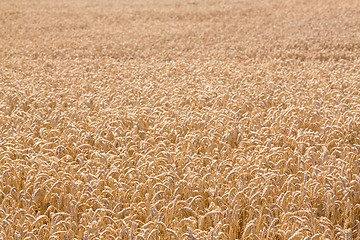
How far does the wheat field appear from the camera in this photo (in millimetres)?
3174

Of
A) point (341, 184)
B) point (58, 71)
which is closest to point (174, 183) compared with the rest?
point (341, 184)

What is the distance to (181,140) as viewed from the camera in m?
4.80

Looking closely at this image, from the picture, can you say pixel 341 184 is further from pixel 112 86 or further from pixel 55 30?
pixel 55 30

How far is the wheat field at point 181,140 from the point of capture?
3.17 m

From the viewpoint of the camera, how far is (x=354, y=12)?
59.8ft

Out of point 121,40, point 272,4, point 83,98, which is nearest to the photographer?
point 83,98

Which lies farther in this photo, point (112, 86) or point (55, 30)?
point (55, 30)

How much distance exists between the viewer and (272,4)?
22078mm

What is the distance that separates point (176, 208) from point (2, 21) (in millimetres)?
19327

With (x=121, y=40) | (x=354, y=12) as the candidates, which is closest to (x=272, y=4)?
(x=354, y=12)

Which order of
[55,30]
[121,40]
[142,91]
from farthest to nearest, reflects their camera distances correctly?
[55,30], [121,40], [142,91]

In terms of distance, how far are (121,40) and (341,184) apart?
1204 cm

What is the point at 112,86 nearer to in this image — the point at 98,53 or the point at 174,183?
the point at 174,183

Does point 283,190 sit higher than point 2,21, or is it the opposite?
point 2,21
